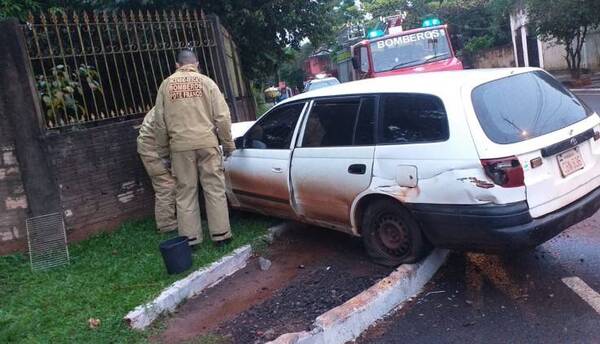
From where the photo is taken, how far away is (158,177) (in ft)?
20.1

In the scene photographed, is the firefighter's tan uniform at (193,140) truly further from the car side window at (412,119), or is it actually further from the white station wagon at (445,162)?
the car side window at (412,119)

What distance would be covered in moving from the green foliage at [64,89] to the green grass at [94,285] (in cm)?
136

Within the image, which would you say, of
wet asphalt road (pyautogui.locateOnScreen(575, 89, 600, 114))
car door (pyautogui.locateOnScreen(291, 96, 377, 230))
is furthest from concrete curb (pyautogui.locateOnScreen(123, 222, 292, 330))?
wet asphalt road (pyautogui.locateOnScreen(575, 89, 600, 114))

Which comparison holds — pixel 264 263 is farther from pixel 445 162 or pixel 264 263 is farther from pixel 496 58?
pixel 496 58

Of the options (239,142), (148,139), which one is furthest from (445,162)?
(148,139)

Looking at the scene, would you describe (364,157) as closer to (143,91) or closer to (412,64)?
(143,91)

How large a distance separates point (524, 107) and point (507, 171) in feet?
2.16

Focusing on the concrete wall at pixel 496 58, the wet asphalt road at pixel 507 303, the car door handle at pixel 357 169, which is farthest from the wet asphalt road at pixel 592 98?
the concrete wall at pixel 496 58

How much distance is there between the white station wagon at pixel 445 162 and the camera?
3773 mm

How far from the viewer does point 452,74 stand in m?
4.55

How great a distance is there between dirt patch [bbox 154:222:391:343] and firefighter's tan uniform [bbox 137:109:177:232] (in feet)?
4.34

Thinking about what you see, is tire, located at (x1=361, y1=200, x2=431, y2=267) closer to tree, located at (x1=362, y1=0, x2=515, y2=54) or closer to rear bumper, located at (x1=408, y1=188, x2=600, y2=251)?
rear bumper, located at (x1=408, y1=188, x2=600, y2=251)

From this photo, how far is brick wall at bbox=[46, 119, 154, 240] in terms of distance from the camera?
5953 mm

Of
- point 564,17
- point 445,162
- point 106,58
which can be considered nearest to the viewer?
point 445,162
